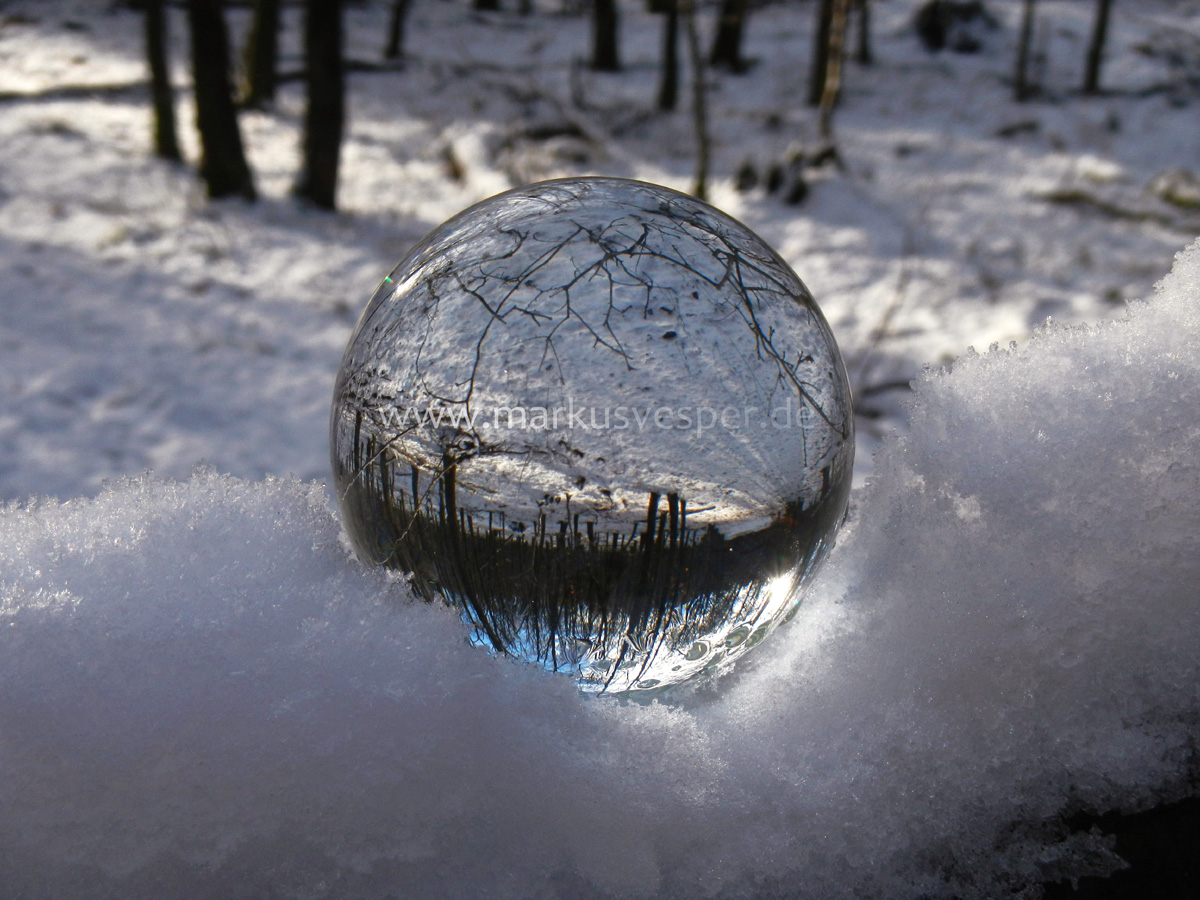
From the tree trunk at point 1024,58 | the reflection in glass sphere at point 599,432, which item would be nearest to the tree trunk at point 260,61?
the tree trunk at point 1024,58

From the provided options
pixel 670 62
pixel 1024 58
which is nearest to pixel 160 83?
pixel 670 62

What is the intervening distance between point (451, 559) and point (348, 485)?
241 millimetres

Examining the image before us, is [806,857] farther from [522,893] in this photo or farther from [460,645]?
[460,645]

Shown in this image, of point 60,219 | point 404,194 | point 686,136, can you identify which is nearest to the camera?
point 60,219

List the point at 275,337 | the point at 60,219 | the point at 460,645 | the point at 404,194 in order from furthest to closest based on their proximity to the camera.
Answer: the point at 404,194 < the point at 60,219 < the point at 275,337 < the point at 460,645

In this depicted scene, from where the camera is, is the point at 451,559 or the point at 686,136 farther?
the point at 686,136

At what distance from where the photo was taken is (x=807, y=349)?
138cm

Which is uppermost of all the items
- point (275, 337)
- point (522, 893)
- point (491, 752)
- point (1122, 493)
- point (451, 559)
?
point (1122, 493)

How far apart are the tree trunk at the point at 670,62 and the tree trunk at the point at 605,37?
3454 millimetres

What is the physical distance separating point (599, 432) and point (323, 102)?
27.7 ft

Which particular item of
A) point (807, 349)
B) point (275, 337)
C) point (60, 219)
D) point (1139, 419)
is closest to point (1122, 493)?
point (1139, 419)

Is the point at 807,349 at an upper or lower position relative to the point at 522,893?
upper

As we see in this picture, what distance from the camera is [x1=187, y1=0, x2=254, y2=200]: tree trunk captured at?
764 cm

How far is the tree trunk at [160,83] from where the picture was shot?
856 cm
